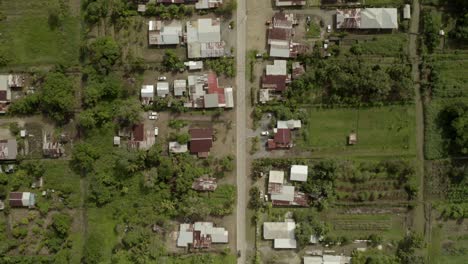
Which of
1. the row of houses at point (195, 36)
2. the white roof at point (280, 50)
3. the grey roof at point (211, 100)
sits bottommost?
the grey roof at point (211, 100)

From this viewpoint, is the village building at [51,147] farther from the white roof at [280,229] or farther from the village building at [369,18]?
the village building at [369,18]

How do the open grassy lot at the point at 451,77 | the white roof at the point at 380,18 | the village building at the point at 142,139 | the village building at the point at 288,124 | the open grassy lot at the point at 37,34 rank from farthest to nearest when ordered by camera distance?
the open grassy lot at the point at 37,34
the village building at the point at 142,139
the village building at the point at 288,124
the open grassy lot at the point at 451,77
the white roof at the point at 380,18

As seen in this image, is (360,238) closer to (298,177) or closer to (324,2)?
(298,177)

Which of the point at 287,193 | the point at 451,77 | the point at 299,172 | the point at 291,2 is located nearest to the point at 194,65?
the point at 291,2

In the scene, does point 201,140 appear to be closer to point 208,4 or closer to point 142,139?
point 142,139

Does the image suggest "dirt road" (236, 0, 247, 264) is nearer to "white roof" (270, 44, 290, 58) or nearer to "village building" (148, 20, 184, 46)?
"white roof" (270, 44, 290, 58)

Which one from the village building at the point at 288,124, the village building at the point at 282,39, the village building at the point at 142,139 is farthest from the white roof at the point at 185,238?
the village building at the point at 282,39
